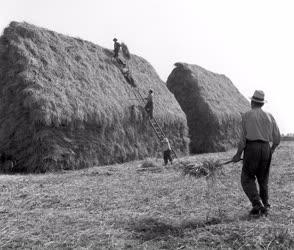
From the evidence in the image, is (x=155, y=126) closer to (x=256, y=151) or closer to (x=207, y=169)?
(x=207, y=169)

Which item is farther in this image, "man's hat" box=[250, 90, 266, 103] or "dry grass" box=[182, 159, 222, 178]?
"dry grass" box=[182, 159, 222, 178]

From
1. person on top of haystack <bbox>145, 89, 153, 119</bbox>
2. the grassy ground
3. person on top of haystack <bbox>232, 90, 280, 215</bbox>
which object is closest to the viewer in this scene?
the grassy ground

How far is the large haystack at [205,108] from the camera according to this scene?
21438 mm

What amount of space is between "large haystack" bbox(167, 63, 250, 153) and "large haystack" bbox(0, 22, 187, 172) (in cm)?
474

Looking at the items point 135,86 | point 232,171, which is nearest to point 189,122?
point 135,86

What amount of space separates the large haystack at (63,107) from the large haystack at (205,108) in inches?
186

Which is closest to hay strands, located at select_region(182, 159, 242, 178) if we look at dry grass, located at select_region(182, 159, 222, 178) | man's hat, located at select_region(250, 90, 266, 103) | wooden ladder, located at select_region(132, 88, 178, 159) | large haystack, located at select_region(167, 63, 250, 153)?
dry grass, located at select_region(182, 159, 222, 178)

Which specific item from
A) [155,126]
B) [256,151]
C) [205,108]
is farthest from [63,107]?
[205,108]

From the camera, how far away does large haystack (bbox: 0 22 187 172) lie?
40.4 ft

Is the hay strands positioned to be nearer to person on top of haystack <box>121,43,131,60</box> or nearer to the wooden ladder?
the wooden ladder

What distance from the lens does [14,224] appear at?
5.92 meters

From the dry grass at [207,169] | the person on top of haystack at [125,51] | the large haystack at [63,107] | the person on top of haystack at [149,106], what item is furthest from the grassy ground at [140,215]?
the person on top of haystack at [125,51]

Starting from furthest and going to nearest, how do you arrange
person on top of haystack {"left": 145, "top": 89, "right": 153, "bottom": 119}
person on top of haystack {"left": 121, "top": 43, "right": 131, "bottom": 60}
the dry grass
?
person on top of haystack {"left": 121, "top": 43, "right": 131, "bottom": 60} < person on top of haystack {"left": 145, "top": 89, "right": 153, "bottom": 119} < the dry grass

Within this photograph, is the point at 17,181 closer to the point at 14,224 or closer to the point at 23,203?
the point at 23,203
